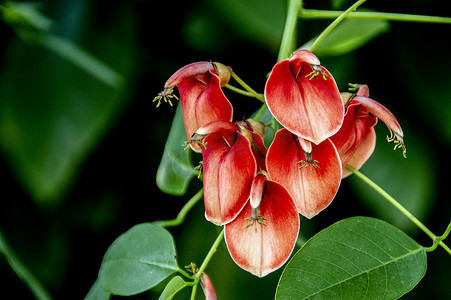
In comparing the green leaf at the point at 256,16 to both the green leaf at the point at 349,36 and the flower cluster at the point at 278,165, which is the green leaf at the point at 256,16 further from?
the flower cluster at the point at 278,165

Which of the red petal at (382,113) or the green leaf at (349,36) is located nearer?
the red petal at (382,113)

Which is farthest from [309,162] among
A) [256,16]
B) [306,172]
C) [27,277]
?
[27,277]

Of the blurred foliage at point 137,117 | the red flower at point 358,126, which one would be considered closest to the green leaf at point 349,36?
the blurred foliage at point 137,117

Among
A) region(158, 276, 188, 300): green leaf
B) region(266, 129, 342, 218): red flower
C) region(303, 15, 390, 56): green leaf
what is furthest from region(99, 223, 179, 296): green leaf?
region(303, 15, 390, 56): green leaf

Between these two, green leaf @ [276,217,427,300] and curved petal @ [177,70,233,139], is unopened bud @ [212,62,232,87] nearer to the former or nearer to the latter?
curved petal @ [177,70,233,139]

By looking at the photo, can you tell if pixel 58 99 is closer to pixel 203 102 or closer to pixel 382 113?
pixel 203 102

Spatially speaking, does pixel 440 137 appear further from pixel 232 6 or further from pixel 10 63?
pixel 10 63
